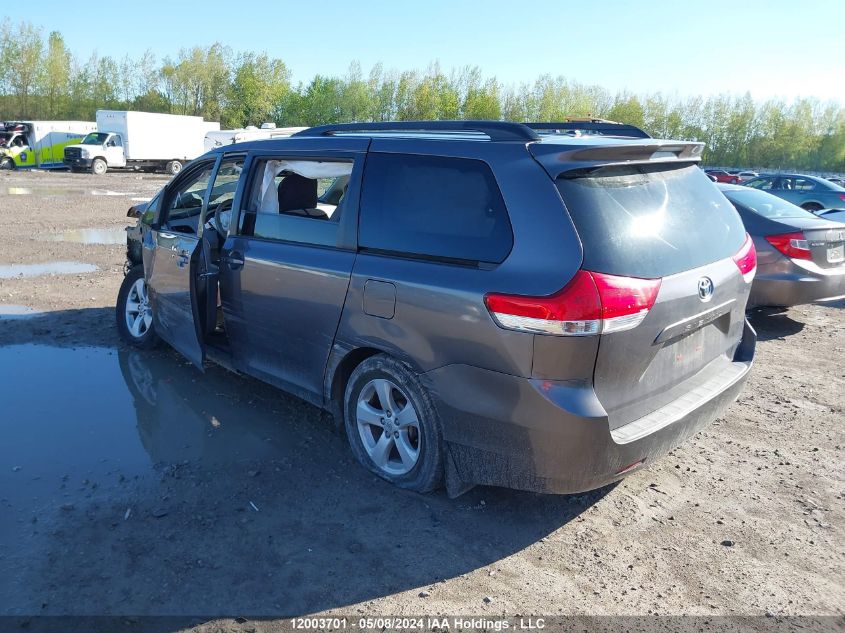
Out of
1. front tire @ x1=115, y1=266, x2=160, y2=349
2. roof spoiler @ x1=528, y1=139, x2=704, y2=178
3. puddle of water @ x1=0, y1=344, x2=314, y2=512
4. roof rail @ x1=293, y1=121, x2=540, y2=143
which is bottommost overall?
puddle of water @ x1=0, y1=344, x2=314, y2=512

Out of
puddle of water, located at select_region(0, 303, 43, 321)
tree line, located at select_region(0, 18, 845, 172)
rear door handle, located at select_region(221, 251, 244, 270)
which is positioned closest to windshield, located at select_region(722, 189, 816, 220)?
rear door handle, located at select_region(221, 251, 244, 270)

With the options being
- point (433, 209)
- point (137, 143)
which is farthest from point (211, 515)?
point (137, 143)

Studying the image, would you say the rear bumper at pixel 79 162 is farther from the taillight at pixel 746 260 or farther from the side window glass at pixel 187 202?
the taillight at pixel 746 260

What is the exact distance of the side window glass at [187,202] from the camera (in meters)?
5.57

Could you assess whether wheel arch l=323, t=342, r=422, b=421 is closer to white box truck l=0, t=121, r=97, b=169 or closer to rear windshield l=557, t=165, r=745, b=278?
rear windshield l=557, t=165, r=745, b=278

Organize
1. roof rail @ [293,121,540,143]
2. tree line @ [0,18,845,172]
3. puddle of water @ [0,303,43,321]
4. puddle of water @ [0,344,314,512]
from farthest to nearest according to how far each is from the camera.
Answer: tree line @ [0,18,845,172] → puddle of water @ [0,303,43,321] → puddle of water @ [0,344,314,512] → roof rail @ [293,121,540,143]

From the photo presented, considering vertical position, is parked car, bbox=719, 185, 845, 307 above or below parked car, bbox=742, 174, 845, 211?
below

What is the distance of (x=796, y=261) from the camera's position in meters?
6.88

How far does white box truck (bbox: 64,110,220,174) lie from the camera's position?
117ft

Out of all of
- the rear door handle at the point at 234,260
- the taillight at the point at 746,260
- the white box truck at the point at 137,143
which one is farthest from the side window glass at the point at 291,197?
the white box truck at the point at 137,143

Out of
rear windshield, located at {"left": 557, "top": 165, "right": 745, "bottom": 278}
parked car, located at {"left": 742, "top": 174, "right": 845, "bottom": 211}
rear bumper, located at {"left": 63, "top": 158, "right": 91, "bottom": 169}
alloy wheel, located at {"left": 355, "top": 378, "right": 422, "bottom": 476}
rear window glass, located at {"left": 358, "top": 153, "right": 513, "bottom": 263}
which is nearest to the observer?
rear windshield, located at {"left": 557, "top": 165, "right": 745, "bottom": 278}

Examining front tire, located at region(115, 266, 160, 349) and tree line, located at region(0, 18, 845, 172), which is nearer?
front tire, located at region(115, 266, 160, 349)

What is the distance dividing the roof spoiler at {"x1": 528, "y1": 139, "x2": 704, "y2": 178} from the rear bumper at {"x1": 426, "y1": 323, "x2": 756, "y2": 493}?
1.01 meters

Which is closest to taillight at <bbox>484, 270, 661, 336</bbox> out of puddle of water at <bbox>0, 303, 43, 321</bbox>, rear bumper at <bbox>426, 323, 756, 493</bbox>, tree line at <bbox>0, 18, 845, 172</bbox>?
rear bumper at <bbox>426, 323, 756, 493</bbox>
